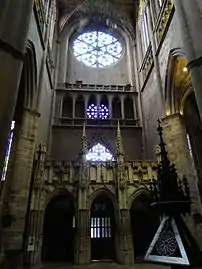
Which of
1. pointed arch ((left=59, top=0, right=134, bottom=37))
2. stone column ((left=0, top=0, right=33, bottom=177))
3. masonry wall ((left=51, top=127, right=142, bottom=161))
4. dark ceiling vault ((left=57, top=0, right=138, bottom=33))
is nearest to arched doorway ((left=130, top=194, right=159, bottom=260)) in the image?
masonry wall ((left=51, top=127, right=142, bottom=161))

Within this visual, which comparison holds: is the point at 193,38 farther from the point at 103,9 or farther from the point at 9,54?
the point at 103,9

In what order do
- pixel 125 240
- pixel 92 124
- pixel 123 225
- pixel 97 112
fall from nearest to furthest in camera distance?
pixel 125 240 < pixel 123 225 < pixel 92 124 < pixel 97 112

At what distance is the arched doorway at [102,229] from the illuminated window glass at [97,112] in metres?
6.50

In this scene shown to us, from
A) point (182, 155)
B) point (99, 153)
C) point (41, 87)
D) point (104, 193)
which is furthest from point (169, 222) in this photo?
point (99, 153)

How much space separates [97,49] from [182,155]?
14.1m

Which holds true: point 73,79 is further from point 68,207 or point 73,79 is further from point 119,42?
point 68,207

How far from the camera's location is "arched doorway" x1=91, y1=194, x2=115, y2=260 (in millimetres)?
12023

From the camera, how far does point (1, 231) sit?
8453 millimetres

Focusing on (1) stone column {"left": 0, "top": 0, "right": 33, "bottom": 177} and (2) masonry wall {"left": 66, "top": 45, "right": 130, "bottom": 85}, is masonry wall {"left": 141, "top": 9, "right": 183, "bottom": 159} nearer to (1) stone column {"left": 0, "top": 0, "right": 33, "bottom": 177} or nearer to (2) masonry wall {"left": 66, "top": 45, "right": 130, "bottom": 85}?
(2) masonry wall {"left": 66, "top": 45, "right": 130, "bottom": 85}

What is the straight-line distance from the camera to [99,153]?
1568 cm

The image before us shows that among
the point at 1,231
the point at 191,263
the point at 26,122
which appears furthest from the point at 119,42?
the point at 191,263

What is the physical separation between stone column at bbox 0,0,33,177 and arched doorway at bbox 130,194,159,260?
9375 millimetres

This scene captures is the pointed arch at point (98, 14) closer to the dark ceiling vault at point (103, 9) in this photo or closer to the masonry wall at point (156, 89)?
the dark ceiling vault at point (103, 9)

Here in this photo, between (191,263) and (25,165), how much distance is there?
8295 mm
